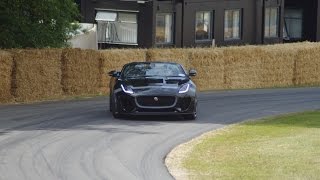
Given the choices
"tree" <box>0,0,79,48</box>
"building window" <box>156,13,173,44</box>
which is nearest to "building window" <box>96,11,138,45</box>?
"building window" <box>156,13,173,44</box>

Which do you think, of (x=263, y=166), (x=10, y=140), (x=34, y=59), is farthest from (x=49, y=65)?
(x=263, y=166)

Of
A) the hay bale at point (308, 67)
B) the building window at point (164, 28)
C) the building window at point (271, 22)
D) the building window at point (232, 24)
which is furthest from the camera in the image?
the building window at point (271, 22)

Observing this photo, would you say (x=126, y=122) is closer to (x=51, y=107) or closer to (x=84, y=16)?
(x=51, y=107)

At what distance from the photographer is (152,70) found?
1831cm

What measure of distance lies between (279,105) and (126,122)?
256 inches

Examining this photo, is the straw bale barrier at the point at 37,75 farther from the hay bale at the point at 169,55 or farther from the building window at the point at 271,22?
the building window at the point at 271,22

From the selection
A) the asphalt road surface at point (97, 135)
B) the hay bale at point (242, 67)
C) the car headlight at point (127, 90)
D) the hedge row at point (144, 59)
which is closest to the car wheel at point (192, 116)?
the asphalt road surface at point (97, 135)

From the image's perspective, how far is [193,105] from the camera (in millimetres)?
17062

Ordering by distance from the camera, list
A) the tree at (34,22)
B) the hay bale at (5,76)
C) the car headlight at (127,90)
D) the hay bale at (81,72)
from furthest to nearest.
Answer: the hay bale at (81,72), the tree at (34,22), the hay bale at (5,76), the car headlight at (127,90)

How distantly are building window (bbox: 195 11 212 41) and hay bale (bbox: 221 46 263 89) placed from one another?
22.1ft

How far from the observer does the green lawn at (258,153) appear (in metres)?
10.4

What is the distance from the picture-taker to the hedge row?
21875mm

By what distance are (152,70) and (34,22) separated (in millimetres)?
7075

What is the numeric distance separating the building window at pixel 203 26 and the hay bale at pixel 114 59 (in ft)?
32.5
